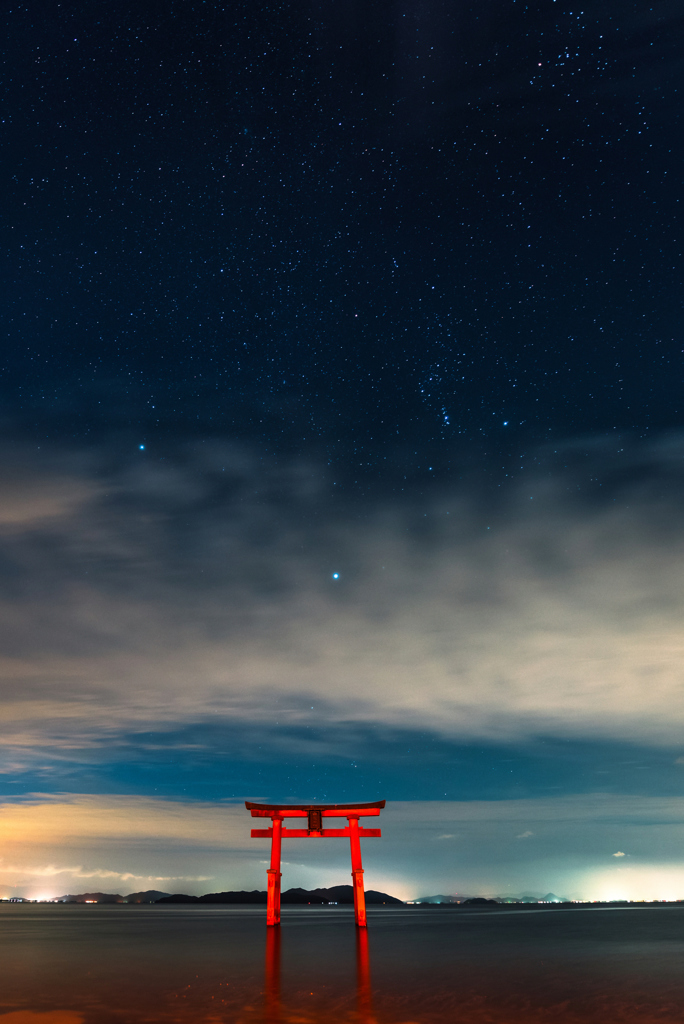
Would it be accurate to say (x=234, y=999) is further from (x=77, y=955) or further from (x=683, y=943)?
(x=683, y=943)

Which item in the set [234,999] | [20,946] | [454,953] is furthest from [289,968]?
[20,946]

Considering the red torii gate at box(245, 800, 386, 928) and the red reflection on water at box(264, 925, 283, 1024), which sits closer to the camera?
the red reflection on water at box(264, 925, 283, 1024)

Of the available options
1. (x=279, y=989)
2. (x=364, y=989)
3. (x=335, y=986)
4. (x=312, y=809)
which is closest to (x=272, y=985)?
(x=279, y=989)

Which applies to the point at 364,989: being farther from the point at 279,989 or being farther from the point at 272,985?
the point at 272,985

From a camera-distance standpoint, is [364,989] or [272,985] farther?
[272,985]

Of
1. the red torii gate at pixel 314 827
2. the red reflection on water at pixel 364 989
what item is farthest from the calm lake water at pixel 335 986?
the red torii gate at pixel 314 827

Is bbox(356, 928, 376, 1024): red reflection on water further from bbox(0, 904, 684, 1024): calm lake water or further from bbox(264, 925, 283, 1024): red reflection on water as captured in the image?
bbox(264, 925, 283, 1024): red reflection on water

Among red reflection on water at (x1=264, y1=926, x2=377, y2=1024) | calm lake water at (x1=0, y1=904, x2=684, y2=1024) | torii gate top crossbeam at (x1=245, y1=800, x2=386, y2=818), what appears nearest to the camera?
red reflection on water at (x1=264, y1=926, x2=377, y2=1024)

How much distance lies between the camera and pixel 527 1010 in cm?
1562

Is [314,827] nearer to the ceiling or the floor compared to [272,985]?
nearer to the ceiling

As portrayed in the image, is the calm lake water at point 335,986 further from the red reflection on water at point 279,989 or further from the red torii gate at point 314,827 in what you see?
the red torii gate at point 314,827

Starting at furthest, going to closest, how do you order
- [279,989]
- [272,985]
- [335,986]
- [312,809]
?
[312,809]
[272,985]
[335,986]
[279,989]

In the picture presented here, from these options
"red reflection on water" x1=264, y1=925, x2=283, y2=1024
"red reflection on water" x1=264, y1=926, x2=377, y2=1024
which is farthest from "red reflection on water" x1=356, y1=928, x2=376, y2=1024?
"red reflection on water" x1=264, y1=925, x2=283, y2=1024

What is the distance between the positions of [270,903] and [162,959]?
882 centimetres
